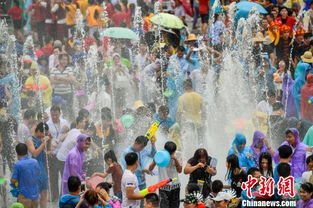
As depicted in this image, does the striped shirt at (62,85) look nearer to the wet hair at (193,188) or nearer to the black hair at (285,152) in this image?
the black hair at (285,152)

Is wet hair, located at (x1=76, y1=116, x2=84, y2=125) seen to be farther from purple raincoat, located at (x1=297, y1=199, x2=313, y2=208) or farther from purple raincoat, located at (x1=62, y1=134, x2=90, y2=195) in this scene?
purple raincoat, located at (x1=297, y1=199, x2=313, y2=208)

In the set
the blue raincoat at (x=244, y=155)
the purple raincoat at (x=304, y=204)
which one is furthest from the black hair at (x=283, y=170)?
the blue raincoat at (x=244, y=155)

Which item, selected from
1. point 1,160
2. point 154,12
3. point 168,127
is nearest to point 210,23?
point 154,12

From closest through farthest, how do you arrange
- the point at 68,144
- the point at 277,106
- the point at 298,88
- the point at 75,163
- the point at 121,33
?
the point at 75,163 < the point at 68,144 < the point at 277,106 < the point at 298,88 < the point at 121,33

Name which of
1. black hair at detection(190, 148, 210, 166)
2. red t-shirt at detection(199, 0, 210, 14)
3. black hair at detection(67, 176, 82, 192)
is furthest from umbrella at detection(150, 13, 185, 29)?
black hair at detection(67, 176, 82, 192)

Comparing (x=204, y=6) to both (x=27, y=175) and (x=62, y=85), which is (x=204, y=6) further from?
(x=27, y=175)

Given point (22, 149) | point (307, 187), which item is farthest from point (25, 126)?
point (307, 187)

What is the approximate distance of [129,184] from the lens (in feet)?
51.0

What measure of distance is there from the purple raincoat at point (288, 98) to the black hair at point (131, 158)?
20.4 ft

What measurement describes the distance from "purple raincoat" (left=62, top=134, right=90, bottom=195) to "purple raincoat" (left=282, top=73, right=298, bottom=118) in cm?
559

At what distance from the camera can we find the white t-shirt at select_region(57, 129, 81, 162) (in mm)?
17906

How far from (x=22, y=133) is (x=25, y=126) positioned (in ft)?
0.52

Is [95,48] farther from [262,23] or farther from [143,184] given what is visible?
[143,184]

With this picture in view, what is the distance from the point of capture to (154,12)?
28.0 meters
